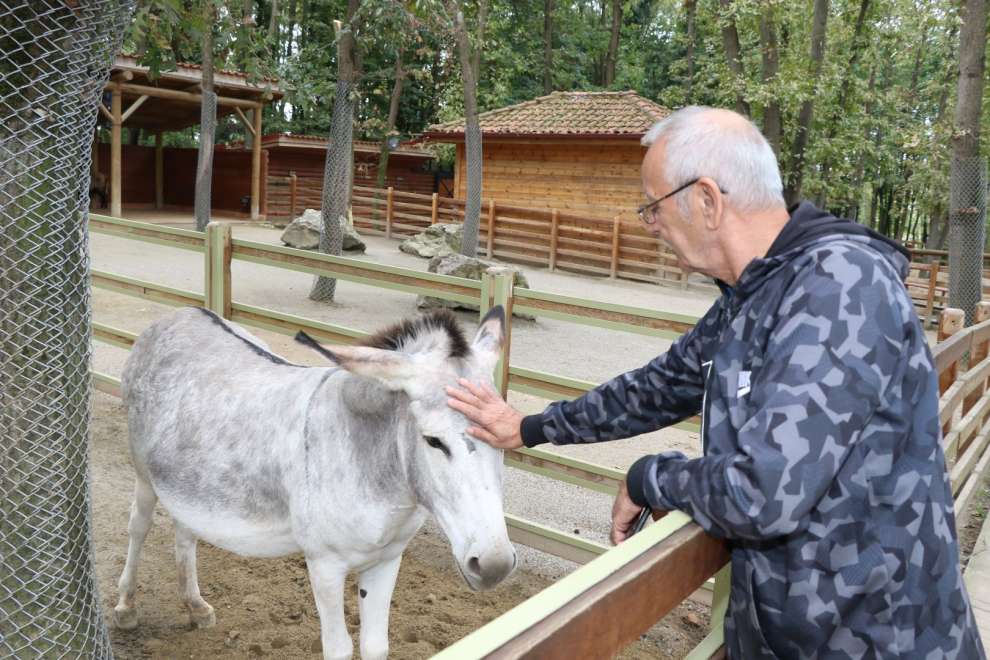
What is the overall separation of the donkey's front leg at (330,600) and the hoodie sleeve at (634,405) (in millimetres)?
1023

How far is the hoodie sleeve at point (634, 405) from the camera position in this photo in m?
2.05

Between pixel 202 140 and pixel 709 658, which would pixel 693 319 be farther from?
pixel 202 140

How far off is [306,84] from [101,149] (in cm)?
2375

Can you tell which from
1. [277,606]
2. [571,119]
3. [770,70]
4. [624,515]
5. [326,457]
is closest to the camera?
[624,515]

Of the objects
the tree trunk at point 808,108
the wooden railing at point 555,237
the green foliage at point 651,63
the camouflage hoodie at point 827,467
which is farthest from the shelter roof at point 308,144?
the camouflage hoodie at point 827,467

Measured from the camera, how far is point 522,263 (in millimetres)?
20875

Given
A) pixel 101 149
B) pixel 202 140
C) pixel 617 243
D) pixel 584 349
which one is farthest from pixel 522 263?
pixel 101 149

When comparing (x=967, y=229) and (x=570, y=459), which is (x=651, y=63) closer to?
(x=967, y=229)

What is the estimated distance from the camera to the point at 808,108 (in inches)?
598

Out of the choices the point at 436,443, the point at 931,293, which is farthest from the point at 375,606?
the point at 931,293

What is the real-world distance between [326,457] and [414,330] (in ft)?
1.84

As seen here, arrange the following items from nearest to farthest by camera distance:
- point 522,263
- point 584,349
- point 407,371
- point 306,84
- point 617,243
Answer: point 407,371 → point 306,84 → point 584,349 → point 617,243 → point 522,263

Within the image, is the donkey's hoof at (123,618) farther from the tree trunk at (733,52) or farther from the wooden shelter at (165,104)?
the wooden shelter at (165,104)

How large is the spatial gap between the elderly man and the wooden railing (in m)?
16.7
